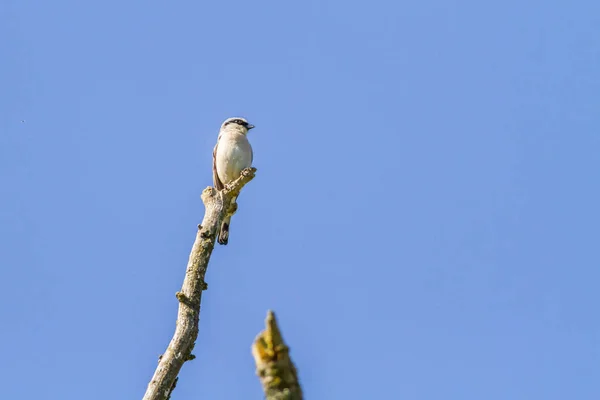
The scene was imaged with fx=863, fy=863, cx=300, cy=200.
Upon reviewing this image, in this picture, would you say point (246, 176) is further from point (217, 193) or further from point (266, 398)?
point (266, 398)

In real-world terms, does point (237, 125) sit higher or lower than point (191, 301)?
higher

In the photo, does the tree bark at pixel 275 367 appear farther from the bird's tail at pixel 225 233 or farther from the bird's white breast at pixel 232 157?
the bird's white breast at pixel 232 157

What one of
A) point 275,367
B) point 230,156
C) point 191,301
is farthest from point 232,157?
point 275,367

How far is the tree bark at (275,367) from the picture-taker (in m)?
3.33

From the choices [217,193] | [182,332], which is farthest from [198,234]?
[182,332]

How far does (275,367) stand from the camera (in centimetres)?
338

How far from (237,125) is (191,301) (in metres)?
9.01

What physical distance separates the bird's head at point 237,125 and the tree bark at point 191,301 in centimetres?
666

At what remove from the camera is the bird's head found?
54.3 feet

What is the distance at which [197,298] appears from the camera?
8.17 meters

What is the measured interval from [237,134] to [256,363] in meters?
12.6

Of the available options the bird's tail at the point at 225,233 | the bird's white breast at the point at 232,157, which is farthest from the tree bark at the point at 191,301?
the bird's white breast at the point at 232,157

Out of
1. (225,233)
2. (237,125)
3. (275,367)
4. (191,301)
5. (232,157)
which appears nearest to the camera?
(275,367)

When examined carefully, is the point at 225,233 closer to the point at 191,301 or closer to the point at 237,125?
the point at 237,125
